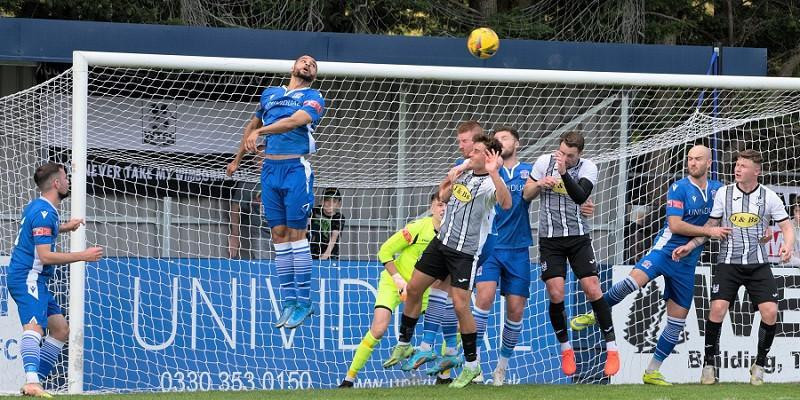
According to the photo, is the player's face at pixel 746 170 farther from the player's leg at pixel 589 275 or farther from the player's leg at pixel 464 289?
the player's leg at pixel 464 289

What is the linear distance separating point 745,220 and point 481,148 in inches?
110

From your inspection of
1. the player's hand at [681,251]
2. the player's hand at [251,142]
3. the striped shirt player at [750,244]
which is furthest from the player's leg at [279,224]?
the striped shirt player at [750,244]

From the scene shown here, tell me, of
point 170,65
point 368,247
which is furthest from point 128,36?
point 368,247

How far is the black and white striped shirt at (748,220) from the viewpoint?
10.2 metres

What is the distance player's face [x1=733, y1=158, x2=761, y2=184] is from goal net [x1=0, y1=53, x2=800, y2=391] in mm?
895

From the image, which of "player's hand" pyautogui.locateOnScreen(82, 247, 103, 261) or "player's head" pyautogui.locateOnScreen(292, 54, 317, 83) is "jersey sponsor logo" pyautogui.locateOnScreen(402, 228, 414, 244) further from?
"player's hand" pyautogui.locateOnScreen(82, 247, 103, 261)

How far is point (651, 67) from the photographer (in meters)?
12.8

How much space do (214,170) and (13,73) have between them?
2658 mm

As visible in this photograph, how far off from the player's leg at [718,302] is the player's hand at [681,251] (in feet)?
0.95

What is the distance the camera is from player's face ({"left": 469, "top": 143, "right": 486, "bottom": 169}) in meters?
8.89

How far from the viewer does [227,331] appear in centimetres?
1150

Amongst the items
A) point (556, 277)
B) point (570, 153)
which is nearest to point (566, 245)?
point (556, 277)

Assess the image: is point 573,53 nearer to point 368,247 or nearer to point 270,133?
point 368,247

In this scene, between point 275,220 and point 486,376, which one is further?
point 486,376
